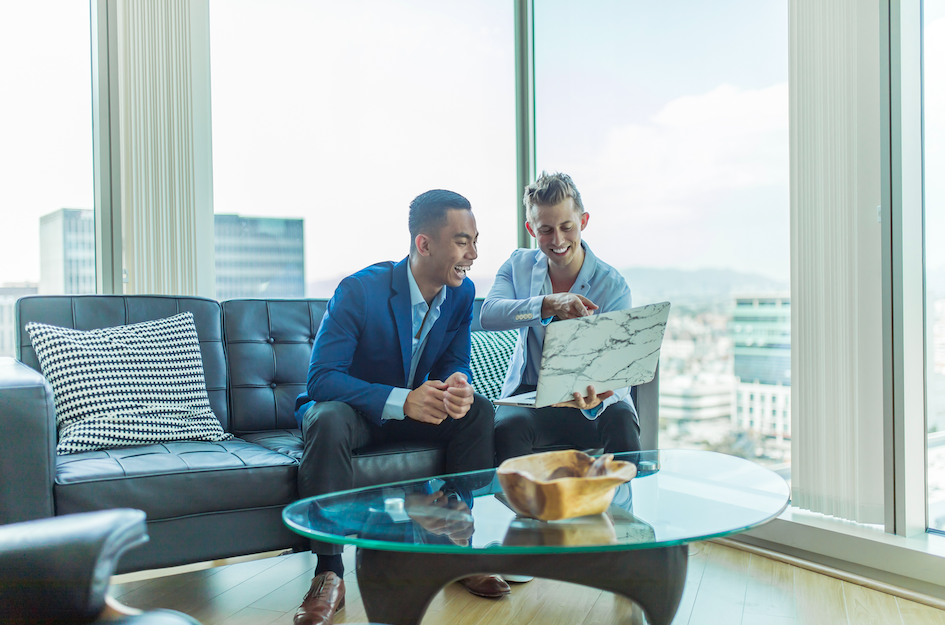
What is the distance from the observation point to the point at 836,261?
2.01 metres

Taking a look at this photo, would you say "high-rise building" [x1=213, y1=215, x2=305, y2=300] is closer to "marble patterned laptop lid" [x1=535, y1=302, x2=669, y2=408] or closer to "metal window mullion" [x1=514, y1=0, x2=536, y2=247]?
"metal window mullion" [x1=514, y1=0, x2=536, y2=247]

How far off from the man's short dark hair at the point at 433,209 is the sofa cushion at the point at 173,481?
75 centimetres

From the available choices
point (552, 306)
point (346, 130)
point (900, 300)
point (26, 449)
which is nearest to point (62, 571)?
point (26, 449)

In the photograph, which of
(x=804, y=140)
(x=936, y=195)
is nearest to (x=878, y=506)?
(x=936, y=195)

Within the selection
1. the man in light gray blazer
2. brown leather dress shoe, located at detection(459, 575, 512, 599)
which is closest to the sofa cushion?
brown leather dress shoe, located at detection(459, 575, 512, 599)

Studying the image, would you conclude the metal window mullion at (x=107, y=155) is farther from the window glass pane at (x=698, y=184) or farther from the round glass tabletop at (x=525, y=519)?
the window glass pane at (x=698, y=184)

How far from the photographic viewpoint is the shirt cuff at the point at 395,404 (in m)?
1.75

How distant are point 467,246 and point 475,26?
1921 mm

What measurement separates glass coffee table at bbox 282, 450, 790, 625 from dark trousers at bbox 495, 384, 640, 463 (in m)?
0.58

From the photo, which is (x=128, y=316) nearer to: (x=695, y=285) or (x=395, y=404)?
(x=395, y=404)

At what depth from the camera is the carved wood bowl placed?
3.50 feet

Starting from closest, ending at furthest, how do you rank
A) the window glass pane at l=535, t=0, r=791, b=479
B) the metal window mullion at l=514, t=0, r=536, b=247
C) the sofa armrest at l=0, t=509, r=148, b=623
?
the sofa armrest at l=0, t=509, r=148, b=623 → the window glass pane at l=535, t=0, r=791, b=479 → the metal window mullion at l=514, t=0, r=536, b=247

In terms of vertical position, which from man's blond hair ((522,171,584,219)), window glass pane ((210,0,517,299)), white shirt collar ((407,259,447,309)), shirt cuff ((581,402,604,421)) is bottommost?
shirt cuff ((581,402,604,421))

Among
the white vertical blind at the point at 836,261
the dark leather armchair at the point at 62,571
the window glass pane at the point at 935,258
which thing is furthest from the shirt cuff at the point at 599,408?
the dark leather armchair at the point at 62,571
